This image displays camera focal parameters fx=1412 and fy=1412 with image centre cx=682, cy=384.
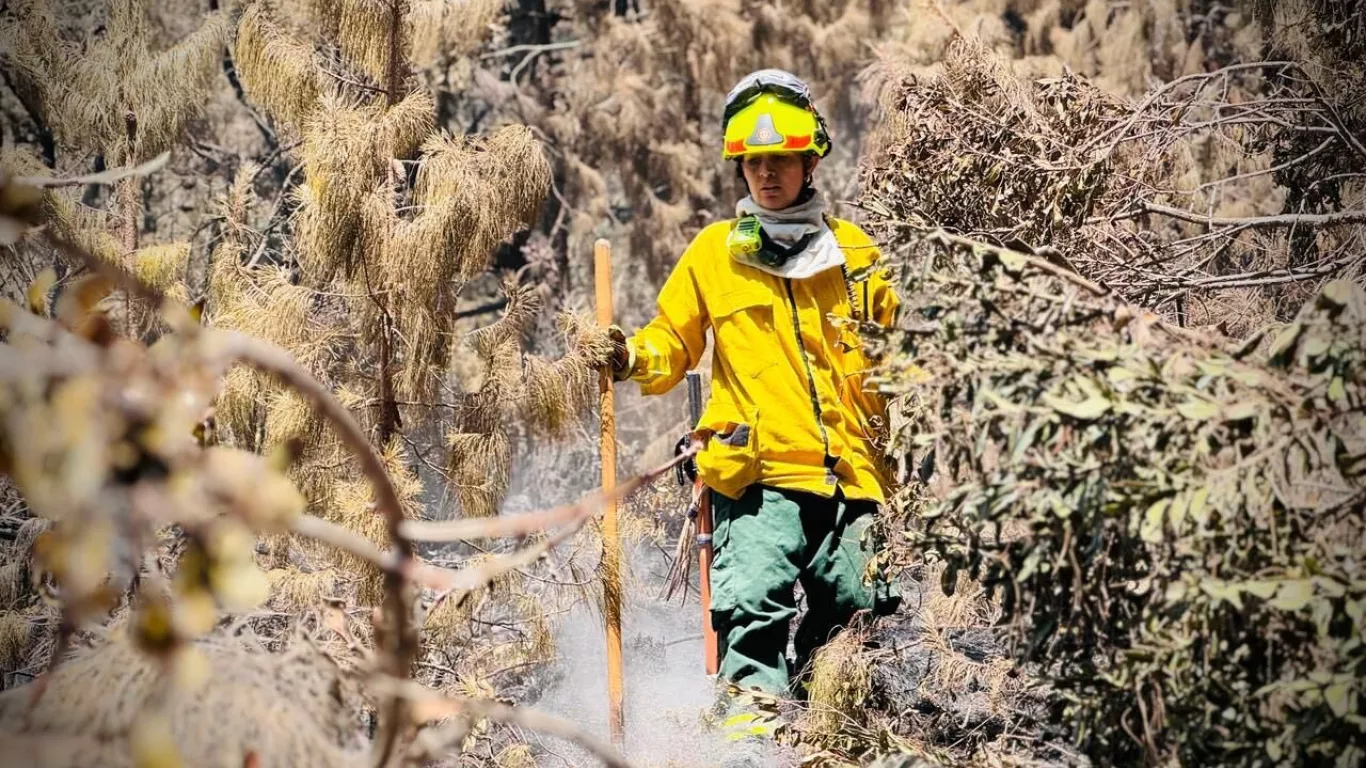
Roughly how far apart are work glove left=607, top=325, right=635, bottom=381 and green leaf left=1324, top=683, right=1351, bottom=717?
90.9 inches

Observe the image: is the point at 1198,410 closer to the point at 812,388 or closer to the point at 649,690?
the point at 812,388

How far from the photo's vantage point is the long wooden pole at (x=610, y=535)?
4.07 m

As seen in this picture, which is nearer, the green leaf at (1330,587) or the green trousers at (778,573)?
the green leaf at (1330,587)

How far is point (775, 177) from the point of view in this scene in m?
4.18


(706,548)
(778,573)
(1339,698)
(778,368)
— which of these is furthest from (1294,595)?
(706,548)

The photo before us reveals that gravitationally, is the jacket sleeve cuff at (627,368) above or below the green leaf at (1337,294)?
below

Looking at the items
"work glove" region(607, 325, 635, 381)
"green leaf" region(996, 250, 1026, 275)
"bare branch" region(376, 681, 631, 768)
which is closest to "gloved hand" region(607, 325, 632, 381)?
"work glove" region(607, 325, 635, 381)

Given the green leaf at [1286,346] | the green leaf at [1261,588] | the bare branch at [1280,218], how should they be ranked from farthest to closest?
the bare branch at [1280,218] < the green leaf at [1286,346] < the green leaf at [1261,588]

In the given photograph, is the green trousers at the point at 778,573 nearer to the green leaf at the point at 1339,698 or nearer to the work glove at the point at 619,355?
the work glove at the point at 619,355

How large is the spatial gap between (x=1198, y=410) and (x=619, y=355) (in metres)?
2.07

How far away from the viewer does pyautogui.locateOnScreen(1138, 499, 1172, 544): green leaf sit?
2232 millimetres

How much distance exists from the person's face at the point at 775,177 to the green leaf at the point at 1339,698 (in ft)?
8.01

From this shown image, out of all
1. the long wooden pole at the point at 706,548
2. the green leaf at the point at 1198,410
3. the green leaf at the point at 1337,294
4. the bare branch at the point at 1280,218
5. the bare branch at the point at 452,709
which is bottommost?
the long wooden pole at the point at 706,548

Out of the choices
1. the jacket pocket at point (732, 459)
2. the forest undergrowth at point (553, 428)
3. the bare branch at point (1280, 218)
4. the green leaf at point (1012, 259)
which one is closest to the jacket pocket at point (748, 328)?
the jacket pocket at point (732, 459)
